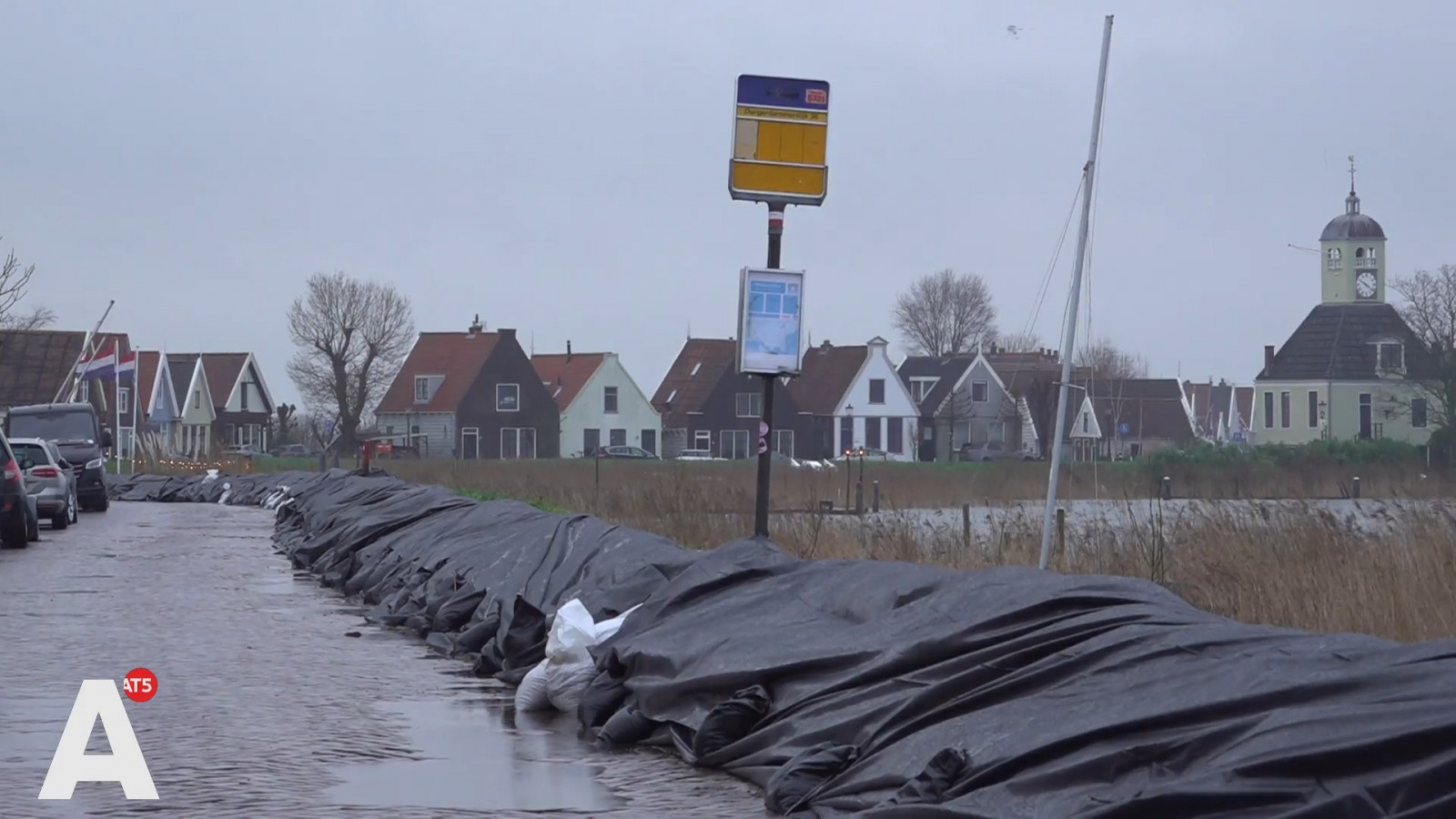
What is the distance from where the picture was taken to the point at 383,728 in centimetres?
965

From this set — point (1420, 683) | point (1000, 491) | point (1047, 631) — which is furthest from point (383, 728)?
point (1000, 491)

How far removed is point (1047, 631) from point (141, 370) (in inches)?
3814

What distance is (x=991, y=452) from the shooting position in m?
87.2

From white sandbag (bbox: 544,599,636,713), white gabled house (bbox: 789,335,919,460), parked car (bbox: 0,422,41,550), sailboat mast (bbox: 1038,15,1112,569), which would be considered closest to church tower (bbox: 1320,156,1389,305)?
white gabled house (bbox: 789,335,919,460)

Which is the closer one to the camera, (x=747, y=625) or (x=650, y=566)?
(x=747, y=625)

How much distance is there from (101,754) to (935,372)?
91091 mm

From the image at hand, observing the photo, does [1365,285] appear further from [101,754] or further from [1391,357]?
[101,754]

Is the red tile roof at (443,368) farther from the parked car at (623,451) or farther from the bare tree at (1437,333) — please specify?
the bare tree at (1437,333)

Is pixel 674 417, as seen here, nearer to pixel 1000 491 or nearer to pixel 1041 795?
pixel 1000 491

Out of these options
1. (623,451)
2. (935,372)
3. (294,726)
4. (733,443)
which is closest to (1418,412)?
(623,451)

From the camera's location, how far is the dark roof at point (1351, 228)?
78438 mm

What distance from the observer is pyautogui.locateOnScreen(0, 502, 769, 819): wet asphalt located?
297 inches

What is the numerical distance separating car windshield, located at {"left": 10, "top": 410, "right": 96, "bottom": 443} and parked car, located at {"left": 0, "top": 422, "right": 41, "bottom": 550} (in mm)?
14643

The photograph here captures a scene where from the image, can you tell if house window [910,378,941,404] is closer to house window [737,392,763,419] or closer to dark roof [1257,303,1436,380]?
house window [737,392,763,419]
